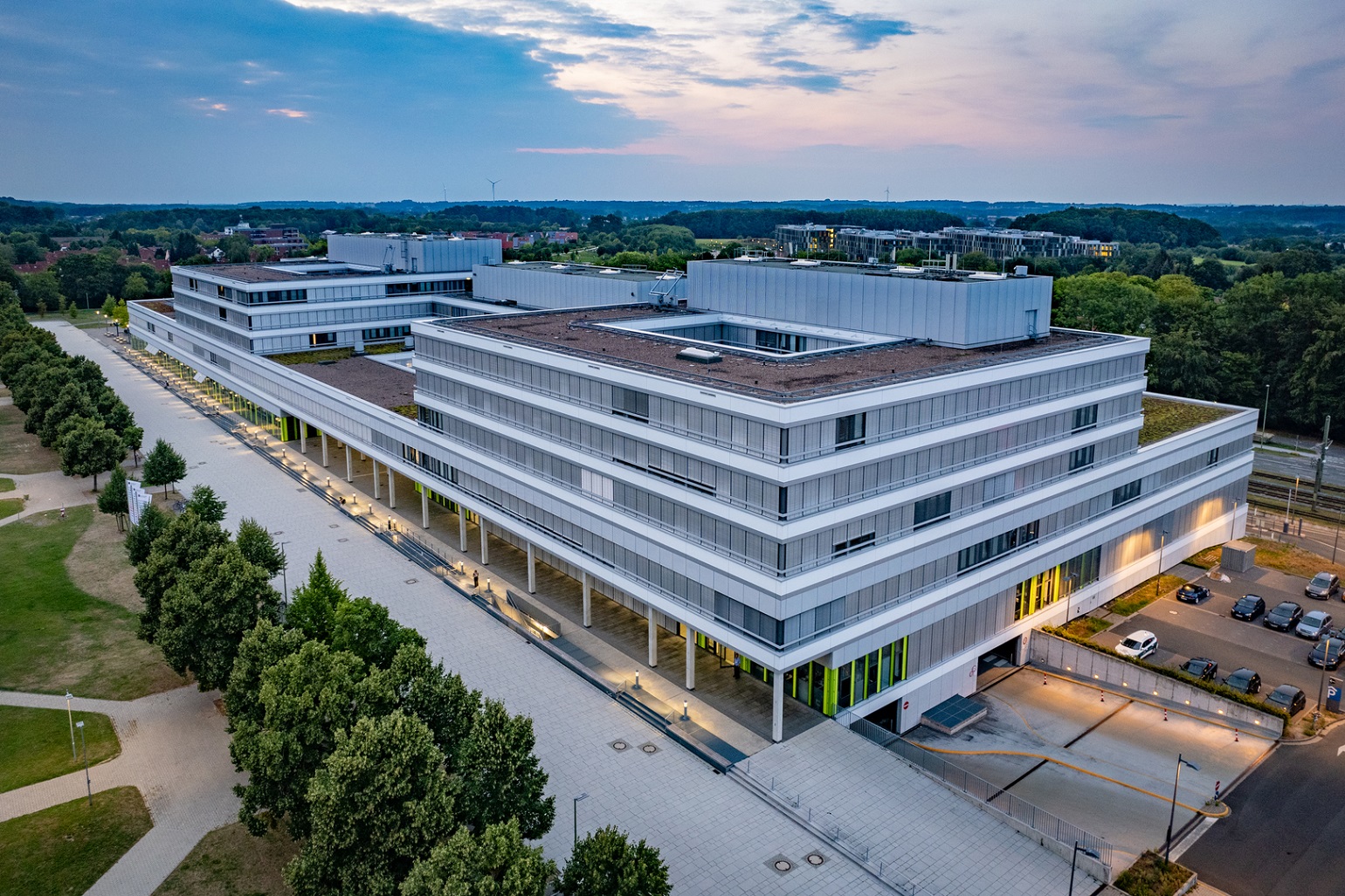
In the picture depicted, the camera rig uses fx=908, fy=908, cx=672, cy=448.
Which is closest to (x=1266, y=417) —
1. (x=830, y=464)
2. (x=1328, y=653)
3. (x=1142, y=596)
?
(x=1142, y=596)

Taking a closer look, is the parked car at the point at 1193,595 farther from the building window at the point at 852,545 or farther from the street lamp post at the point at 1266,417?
the street lamp post at the point at 1266,417

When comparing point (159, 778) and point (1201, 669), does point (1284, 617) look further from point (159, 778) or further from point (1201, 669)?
point (159, 778)

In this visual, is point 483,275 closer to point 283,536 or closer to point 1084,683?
point 283,536

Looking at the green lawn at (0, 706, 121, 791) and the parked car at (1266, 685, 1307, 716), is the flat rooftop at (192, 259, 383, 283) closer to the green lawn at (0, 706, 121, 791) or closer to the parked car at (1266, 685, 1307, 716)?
the green lawn at (0, 706, 121, 791)

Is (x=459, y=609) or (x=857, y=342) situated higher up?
(x=857, y=342)

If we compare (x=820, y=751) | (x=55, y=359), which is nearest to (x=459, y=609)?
(x=820, y=751)

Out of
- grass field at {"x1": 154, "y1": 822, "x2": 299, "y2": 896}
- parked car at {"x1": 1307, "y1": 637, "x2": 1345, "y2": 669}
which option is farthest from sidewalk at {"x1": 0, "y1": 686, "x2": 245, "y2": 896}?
parked car at {"x1": 1307, "y1": 637, "x2": 1345, "y2": 669}
